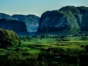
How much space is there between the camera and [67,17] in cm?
16912

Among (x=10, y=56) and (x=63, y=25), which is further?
(x=63, y=25)

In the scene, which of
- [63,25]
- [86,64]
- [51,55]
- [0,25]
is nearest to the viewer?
[86,64]

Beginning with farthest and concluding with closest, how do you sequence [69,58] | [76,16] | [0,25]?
[0,25], [76,16], [69,58]

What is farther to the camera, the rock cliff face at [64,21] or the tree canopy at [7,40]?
the rock cliff face at [64,21]

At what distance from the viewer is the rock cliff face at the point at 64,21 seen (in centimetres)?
16265

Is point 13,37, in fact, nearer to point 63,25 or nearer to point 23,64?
point 23,64

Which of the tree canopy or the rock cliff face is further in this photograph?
the rock cliff face

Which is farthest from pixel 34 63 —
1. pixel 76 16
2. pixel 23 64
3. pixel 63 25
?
pixel 76 16

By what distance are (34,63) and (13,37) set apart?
28.4 meters

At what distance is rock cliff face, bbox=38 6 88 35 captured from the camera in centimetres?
16265

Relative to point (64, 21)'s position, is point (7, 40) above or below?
below

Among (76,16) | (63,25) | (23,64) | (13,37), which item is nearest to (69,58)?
(23,64)

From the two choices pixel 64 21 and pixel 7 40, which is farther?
pixel 64 21

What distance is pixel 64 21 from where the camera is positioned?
168m
